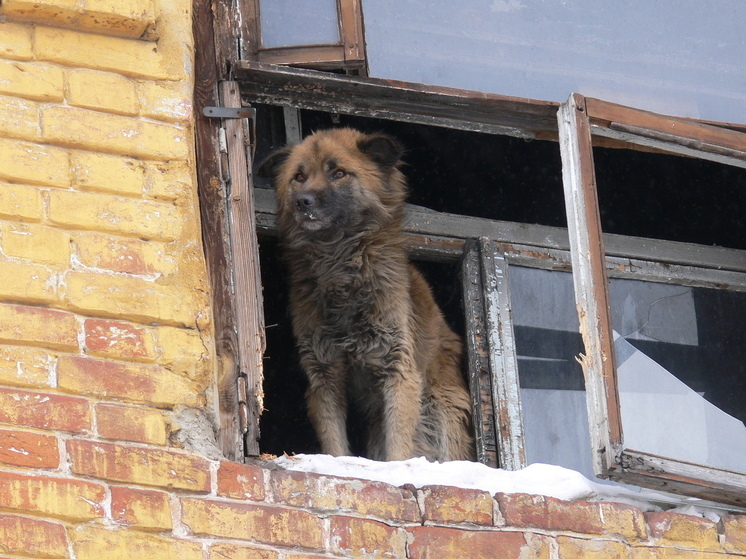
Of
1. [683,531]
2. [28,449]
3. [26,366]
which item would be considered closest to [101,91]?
[26,366]

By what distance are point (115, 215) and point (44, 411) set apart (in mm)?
587

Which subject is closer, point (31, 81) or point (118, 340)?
point (118, 340)

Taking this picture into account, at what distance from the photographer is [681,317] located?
4941 mm

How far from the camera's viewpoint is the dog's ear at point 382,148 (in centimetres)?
489

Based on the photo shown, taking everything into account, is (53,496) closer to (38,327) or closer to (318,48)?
(38,327)

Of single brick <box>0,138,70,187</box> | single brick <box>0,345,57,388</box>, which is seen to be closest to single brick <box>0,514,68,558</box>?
single brick <box>0,345,57,388</box>

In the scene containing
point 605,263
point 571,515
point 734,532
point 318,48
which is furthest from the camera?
point 318,48

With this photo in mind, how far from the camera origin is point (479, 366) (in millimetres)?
4605

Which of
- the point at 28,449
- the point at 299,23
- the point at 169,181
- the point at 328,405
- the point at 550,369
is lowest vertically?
the point at 28,449

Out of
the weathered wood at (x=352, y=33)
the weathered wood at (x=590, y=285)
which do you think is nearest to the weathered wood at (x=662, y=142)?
the weathered wood at (x=590, y=285)

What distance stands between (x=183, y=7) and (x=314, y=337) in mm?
1830

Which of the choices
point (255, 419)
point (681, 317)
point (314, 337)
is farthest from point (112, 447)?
point (681, 317)

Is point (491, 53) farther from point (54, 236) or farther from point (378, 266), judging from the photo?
point (54, 236)

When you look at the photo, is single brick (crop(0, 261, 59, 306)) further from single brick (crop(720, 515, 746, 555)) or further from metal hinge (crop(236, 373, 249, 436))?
single brick (crop(720, 515, 746, 555))
